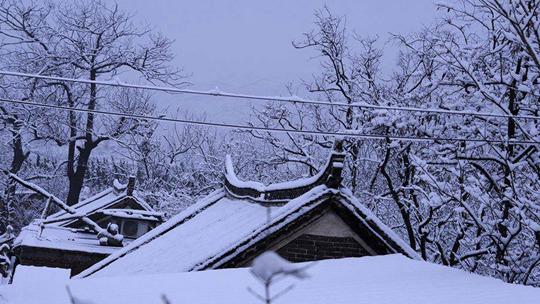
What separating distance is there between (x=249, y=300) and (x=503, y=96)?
1074 cm

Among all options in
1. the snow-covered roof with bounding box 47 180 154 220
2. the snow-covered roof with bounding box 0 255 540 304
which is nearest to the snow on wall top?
the snow-covered roof with bounding box 0 255 540 304

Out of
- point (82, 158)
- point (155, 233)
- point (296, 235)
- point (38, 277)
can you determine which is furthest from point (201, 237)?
point (82, 158)

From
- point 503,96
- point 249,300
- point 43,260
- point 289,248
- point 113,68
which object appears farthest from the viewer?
point 113,68

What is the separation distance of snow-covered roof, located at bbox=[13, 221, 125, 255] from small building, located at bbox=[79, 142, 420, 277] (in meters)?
6.72

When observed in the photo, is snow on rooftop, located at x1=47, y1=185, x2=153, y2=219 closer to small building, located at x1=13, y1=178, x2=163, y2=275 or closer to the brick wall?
small building, located at x1=13, y1=178, x2=163, y2=275

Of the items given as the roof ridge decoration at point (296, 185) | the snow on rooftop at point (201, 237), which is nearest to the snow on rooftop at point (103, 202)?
the snow on rooftop at point (201, 237)

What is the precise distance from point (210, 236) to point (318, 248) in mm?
2669

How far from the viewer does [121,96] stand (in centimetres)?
4003

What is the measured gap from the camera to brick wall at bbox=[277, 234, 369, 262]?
11.0 metres

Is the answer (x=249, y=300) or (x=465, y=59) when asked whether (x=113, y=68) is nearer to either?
(x=465, y=59)

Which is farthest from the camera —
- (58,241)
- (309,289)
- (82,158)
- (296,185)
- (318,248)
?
(82,158)

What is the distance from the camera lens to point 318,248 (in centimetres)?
1117

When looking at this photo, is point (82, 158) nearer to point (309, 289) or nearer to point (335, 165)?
point (335, 165)

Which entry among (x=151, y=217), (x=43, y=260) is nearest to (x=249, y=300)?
(x=43, y=260)
